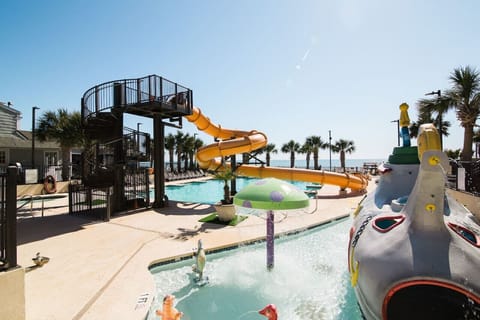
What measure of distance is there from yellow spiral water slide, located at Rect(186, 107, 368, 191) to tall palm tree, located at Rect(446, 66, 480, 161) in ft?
25.3

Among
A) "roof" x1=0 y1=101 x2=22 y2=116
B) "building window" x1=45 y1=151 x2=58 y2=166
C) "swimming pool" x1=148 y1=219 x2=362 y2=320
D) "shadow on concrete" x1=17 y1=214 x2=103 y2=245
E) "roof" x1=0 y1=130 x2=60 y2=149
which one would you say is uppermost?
"roof" x1=0 y1=101 x2=22 y2=116

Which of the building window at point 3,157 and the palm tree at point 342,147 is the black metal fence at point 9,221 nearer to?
the building window at point 3,157

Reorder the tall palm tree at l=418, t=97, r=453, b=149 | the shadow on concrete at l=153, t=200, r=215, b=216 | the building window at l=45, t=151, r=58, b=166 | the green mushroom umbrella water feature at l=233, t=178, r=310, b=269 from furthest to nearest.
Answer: the building window at l=45, t=151, r=58, b=166 → the tall palm tree at l=418, t=97, r=453, b=149 → the shadow on concrete at l=153, t=200, r=215, b=216 → the green mushroom umbrella water feature at l=233, t=178, r=310, b=269

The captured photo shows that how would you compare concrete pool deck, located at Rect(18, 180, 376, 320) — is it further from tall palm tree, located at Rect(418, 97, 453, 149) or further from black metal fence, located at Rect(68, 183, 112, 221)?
tall palm tree, located at Rect(418, 97, 453, 149)

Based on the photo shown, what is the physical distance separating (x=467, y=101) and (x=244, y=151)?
14446 mm

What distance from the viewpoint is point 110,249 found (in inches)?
307

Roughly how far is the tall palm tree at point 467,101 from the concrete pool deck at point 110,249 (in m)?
8.88

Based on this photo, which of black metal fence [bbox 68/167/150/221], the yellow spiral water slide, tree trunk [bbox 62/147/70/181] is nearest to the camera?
black metal fence [bbox 68/167/150/221]

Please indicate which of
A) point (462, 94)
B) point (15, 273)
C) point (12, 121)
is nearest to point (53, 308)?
point (15, 273)

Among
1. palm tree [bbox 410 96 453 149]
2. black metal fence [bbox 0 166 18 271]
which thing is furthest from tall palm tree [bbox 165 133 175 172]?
black metal fence [bbox 0 166 18 271]

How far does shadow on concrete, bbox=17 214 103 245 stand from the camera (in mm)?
9180

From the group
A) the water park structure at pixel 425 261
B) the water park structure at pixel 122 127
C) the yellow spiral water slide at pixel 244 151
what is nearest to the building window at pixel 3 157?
the water park structure at pixel 122 127

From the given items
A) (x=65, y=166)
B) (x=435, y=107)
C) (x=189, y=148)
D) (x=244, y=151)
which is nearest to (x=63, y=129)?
(x=65, y=166)

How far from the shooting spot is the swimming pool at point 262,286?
16.0 feet
